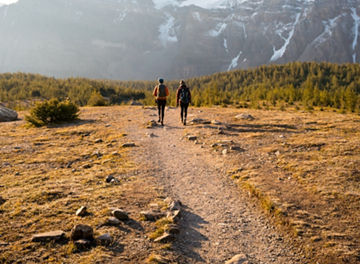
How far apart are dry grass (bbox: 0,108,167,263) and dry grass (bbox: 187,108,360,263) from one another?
3263mm

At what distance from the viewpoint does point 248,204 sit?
7.18m

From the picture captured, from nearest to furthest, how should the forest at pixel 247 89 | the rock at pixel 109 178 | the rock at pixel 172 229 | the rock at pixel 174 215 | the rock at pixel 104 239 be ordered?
the rock at pixel 104 239, the rock at pixel 172 229, the rock at pixel 174 215, the rock at pixel 109 178, the forest at pixel 247 89

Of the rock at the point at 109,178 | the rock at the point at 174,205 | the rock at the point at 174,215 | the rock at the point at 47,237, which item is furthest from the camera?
the rock at the point at 109,178

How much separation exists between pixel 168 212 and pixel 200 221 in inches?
31.6

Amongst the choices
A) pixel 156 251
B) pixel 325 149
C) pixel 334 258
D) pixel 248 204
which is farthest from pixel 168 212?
pixel 325 149

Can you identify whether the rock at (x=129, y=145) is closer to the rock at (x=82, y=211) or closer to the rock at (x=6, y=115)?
the rock at (x=82, y=211)

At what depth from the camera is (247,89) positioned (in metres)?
86.9

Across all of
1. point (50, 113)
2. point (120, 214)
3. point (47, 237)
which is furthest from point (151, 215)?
point (50, 113)

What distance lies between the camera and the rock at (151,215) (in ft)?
20.5

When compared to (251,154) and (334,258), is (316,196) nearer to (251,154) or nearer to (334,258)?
(334,258)

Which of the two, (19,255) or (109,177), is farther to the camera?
(109,177)

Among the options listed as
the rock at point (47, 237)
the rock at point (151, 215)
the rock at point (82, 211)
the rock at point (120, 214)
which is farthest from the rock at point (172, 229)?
the rock at point (47, 237)

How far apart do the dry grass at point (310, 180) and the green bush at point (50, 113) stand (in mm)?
12735

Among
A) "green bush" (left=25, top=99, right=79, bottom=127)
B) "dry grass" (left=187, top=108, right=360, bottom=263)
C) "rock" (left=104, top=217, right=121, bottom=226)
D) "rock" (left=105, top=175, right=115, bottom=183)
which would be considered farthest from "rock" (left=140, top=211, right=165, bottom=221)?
"green bush" (left=25, top=99, right=79, bottom=127)
